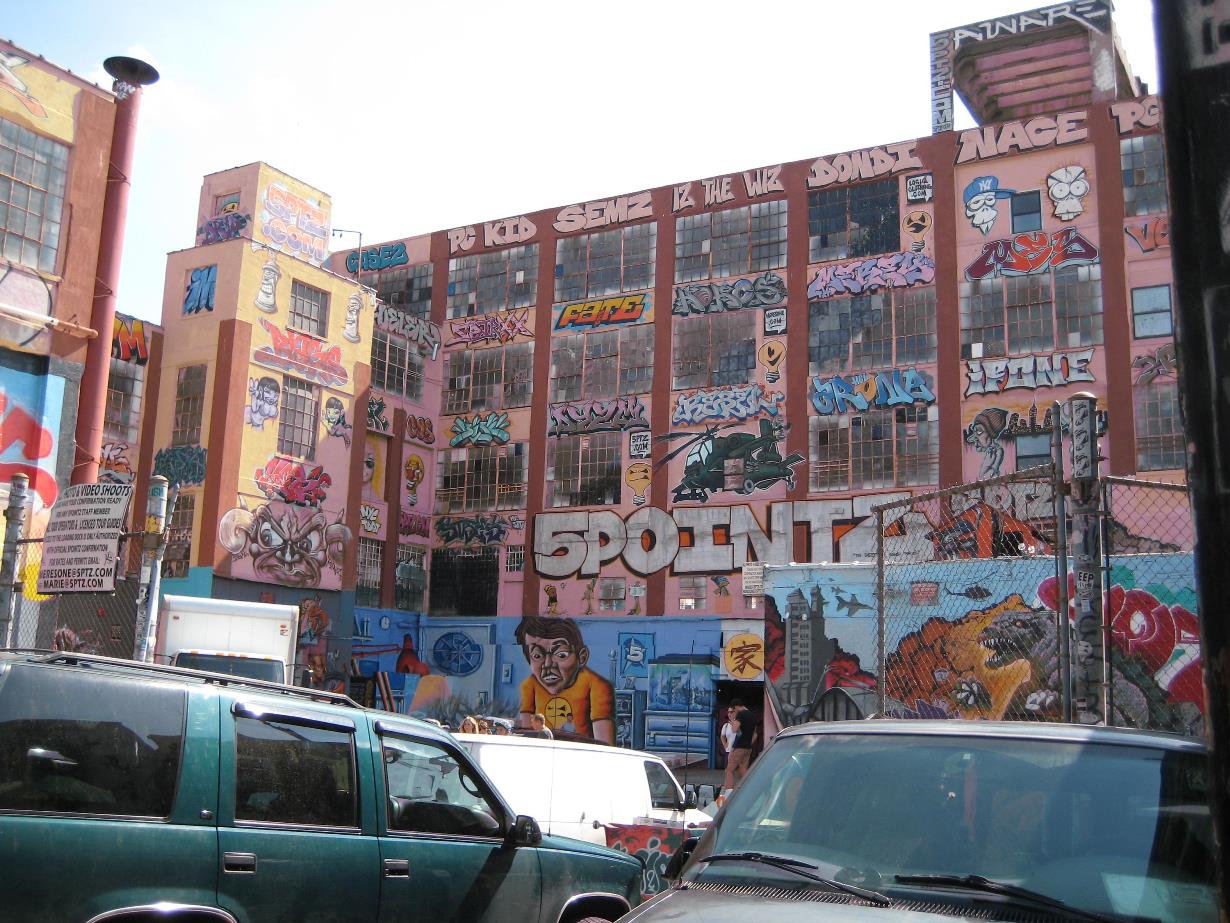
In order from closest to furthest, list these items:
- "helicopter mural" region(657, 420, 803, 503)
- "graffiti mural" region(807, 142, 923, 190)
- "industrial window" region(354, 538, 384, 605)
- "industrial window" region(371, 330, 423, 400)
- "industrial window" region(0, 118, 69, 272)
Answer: "industrial window" region(0, 118, 69, 272)
"graffiti mural" region(807, 142, 923, 190)
"helicopter mural" region(657, 420, 803, 503)
"industrial window" region(354, 538, 384, 605)
"industrial window" region(371, 330, 423, 400)

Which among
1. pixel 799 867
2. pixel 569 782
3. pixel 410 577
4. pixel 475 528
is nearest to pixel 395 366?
pixel 475 528

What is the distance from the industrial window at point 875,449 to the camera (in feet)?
110

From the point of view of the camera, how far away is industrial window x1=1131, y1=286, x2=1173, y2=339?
3153 cm

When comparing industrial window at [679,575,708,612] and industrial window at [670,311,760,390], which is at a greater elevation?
industrial window at [670,311,760,390]

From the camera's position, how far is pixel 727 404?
3681 cm

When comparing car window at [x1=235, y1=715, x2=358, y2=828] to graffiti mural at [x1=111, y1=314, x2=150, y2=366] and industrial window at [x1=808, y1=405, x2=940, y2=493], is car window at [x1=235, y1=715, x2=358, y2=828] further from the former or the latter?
graffiti mural at [x1=111, y1=314, x2=150, y2=366]

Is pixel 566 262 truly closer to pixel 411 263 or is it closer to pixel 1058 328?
pixel 411 263

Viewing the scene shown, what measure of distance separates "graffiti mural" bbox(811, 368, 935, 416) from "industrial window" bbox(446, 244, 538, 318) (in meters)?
11.4

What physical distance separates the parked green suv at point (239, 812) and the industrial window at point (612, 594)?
30.2 m

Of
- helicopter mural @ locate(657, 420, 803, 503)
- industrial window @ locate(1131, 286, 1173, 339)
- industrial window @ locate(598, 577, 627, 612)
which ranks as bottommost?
industrial window @ locate(598, 577, 627, 612)

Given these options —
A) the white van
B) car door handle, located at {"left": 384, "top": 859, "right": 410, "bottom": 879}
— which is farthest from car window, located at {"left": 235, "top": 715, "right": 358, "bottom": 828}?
the white van

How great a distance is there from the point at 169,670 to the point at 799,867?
3.41 metres

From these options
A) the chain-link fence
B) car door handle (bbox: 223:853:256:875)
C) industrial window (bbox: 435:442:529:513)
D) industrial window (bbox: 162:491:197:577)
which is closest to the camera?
car door handle (bbox: 223:853:256:875)

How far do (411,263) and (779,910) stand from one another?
4227 centimetres
